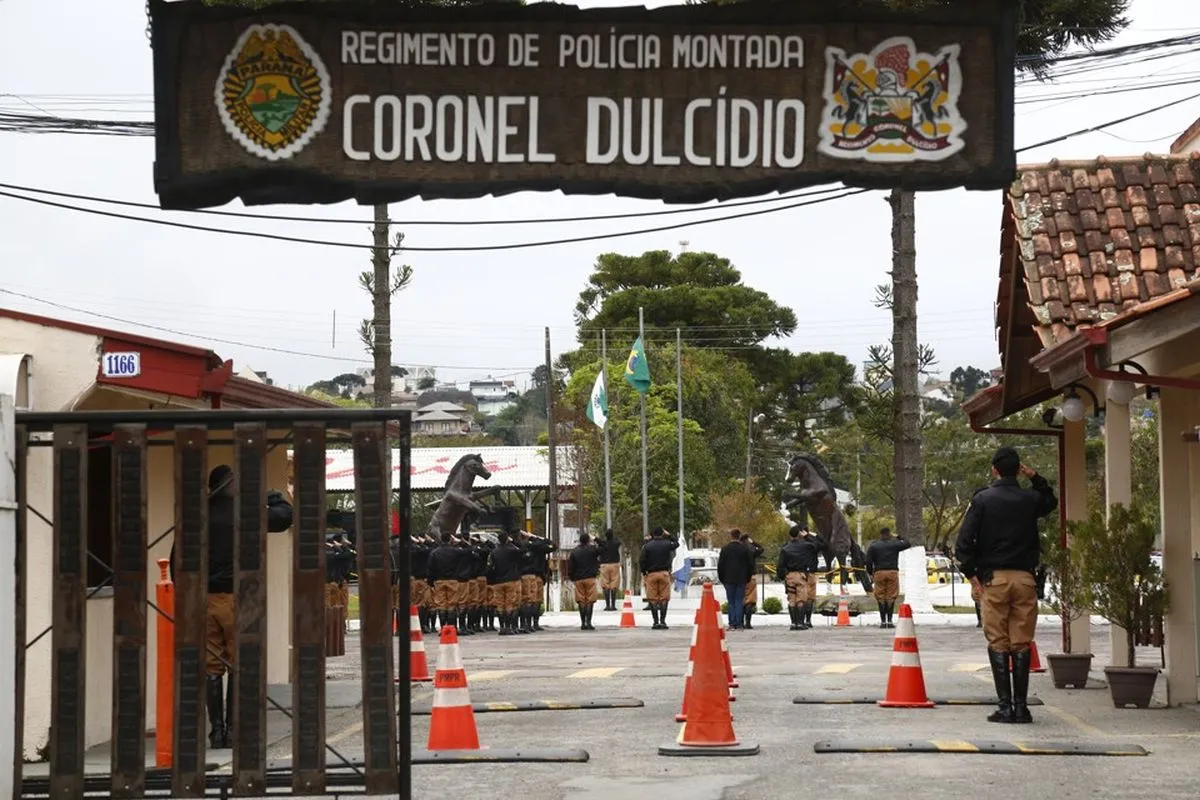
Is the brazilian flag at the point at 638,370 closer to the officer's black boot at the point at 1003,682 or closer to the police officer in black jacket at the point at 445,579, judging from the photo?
the police officer in black jacket at the point at 445,579

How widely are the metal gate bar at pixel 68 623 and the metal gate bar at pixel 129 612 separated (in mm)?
159

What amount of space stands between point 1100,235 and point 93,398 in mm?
9082

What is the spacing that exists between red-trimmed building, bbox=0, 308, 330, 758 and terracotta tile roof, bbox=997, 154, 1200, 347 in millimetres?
7052

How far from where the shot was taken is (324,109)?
10.8m

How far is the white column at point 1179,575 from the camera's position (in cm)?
1609

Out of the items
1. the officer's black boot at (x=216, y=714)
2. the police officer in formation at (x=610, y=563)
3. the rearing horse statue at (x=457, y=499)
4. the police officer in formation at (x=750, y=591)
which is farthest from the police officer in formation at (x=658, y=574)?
the officer's black boot at (x=216, y=714)

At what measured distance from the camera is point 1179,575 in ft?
53.1

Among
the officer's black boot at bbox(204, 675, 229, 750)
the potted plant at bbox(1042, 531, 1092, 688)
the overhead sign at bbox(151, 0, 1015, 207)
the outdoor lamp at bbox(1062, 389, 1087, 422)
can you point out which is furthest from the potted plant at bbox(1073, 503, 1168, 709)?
the officer's black boot at bbox(204, 675, 229, 750)

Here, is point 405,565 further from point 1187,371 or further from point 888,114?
point 1187,371

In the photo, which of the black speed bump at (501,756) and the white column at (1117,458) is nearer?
the black speed bump at (501,756)

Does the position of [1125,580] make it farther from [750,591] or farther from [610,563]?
[610,563]

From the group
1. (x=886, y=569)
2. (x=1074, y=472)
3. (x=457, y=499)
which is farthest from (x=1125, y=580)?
(x=457, y=499)

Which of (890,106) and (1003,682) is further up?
(890,106)

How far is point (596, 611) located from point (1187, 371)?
2726cm
